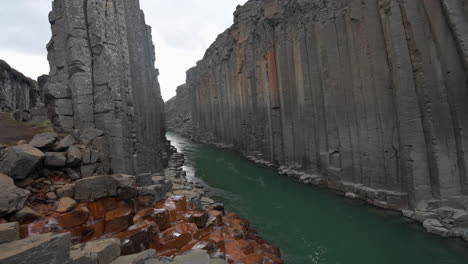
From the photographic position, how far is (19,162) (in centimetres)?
546

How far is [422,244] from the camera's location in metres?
7.53

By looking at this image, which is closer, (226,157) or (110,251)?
(110,251)

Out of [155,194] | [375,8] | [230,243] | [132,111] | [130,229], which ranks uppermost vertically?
[375,8]

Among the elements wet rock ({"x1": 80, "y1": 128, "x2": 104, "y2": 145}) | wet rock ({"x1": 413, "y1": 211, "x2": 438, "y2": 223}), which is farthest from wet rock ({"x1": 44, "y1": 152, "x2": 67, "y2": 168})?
wet rock ({"x1": 413, "y1": 211, "x2": 438, "y2": 223})

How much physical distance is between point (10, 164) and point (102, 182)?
71.0 inches

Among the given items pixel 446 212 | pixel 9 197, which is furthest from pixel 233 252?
pixel 446 212

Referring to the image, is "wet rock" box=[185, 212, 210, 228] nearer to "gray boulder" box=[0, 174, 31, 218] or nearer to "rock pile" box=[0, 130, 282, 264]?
"rock pile" box=[0, 130, 282, 264]

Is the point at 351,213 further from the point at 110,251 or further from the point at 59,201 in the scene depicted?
the point at 59,201

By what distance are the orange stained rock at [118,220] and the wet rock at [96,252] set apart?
1096 millimetres

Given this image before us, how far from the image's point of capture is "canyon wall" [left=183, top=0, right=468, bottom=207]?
26.2 feet

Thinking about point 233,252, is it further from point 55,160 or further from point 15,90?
point 15,90

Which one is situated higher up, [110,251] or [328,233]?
[110,251]

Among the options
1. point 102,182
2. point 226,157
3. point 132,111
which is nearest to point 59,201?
point 102,182

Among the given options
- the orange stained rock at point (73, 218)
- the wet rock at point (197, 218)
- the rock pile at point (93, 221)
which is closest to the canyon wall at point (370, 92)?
the rock pile at point (93, 221)
